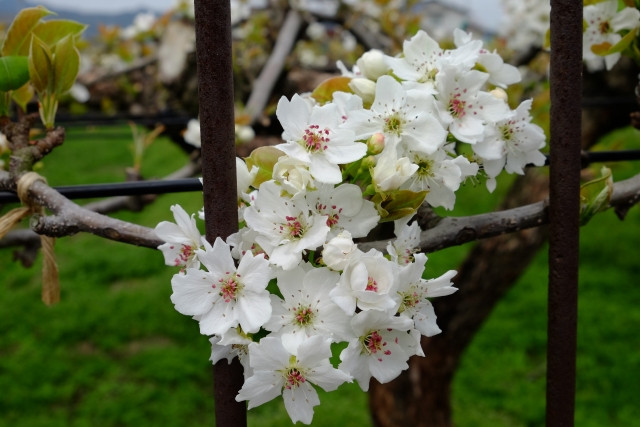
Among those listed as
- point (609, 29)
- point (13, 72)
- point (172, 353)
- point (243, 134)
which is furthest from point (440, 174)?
point (172, 353)

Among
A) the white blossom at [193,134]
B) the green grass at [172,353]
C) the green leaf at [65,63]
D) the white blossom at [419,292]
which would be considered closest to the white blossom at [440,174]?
the white blossom at [419,292]

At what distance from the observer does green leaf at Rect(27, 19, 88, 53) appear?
900 millimetres

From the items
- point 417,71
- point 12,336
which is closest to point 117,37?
point 12,336

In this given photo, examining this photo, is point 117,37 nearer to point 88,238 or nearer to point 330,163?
point 88,238

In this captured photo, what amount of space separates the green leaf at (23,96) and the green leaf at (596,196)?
901 mm

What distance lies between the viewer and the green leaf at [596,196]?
30.6 inches

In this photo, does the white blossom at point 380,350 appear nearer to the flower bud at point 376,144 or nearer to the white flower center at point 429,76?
the flower bud at point 376,144

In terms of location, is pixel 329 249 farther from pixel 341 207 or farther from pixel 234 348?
pixel 234 348

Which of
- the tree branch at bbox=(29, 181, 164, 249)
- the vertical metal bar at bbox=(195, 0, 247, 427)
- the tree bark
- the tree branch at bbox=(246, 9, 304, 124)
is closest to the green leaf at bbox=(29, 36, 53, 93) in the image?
the tree branch at bbox=(29, 181, 164, 249)

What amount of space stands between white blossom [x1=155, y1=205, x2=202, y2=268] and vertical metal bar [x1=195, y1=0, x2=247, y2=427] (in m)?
0.04

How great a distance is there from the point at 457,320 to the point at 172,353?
5.85 ft

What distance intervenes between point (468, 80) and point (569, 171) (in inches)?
6.8

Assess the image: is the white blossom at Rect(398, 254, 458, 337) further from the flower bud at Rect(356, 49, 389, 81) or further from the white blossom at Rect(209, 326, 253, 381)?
the flower bud at Rect(356, 49, 389, 81)

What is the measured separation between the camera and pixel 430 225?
763mm
